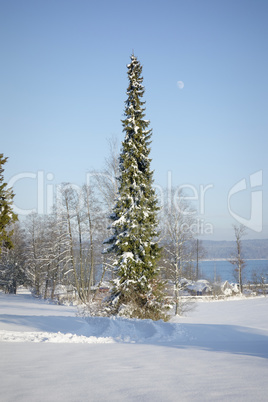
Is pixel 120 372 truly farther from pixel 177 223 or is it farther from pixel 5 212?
pixel 177 223

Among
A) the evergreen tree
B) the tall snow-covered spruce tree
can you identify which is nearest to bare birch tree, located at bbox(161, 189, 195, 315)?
the tall snow-covered spruce tree

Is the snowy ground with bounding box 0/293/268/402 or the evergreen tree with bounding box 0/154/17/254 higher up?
the evergreen tree with bounding box 0/154/17/254

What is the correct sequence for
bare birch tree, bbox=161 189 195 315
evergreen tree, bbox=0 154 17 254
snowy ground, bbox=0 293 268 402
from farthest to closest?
bare birch tree, bbox=161 189 195 315
evergreen tree, bbox=0 154 17 254
snowy ground, bbox=0 293 268 402

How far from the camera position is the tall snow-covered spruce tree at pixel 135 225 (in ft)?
47.0

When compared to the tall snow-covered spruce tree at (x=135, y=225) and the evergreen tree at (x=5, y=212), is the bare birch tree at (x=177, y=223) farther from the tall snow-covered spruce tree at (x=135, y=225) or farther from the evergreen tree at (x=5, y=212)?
the evergreen tree at (x=5, y=212)

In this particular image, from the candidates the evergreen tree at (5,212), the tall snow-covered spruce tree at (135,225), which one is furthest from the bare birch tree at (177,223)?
the evergreen tree at (5,212)

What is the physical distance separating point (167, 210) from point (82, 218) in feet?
22.6

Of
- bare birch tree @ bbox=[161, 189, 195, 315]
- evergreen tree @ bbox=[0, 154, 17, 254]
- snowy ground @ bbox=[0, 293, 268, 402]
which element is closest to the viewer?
snowy ground @ bbox=[0, 293, 268, 402]

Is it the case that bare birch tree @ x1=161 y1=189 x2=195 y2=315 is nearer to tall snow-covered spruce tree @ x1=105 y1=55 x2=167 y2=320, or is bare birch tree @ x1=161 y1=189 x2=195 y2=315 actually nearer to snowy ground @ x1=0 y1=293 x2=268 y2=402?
tall snow-covered spruce tree @ x1=105 y1=55 x2=167 y2=320

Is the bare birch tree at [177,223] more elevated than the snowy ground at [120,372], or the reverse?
the bare birch tree at [177,223]

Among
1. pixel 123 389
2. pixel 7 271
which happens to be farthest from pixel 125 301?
pixel 7 271

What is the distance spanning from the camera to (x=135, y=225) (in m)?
14.7

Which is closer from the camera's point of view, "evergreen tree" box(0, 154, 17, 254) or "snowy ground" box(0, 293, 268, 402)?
"snowy ground" box(0, 293, 268, 402)

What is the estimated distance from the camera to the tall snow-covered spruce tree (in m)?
14.3
